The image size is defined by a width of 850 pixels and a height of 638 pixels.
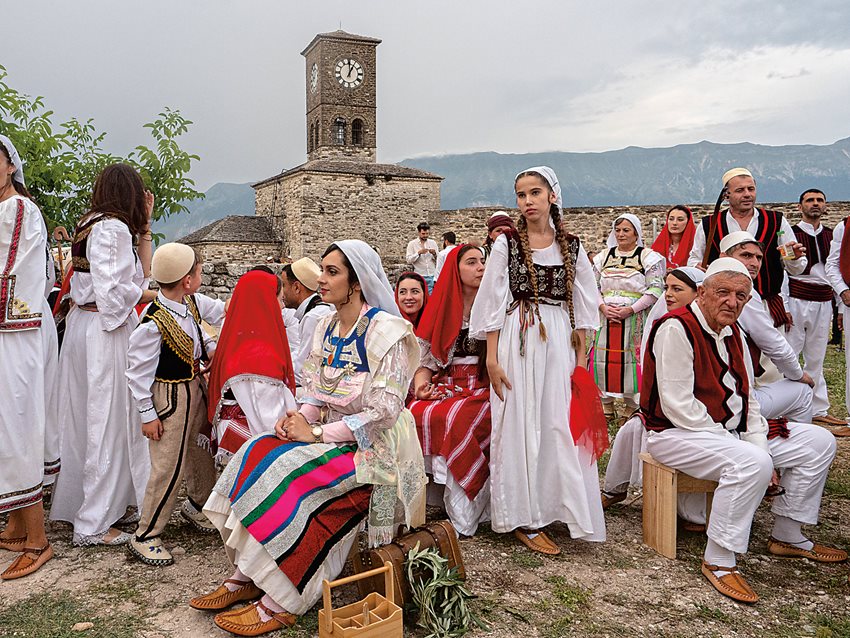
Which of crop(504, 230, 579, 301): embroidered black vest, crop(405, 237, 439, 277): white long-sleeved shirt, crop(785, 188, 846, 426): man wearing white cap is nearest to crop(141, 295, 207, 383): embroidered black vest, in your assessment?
crop(504, 230, 579, 301): embroidered black vest

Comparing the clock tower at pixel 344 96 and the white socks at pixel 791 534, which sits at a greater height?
the clock tower at pixel 344 96

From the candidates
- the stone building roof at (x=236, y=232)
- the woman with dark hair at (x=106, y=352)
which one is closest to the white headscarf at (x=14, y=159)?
the woman with dark hair at (x=106, y=352)

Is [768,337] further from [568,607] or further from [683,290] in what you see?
[568,607]

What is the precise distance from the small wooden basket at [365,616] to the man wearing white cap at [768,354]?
8.95 ft

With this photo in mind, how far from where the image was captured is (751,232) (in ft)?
17.4

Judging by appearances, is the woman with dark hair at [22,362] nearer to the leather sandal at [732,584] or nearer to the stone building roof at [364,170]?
the leather sandal at [732,584]

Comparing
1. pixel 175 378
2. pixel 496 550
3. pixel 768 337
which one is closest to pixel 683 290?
pixel 768 337

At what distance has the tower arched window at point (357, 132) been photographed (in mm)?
37219

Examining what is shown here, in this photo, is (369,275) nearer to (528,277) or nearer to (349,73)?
(528,277)

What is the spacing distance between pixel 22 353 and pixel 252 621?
196 centimetres

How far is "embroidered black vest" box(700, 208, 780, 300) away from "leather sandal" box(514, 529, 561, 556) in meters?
2.71

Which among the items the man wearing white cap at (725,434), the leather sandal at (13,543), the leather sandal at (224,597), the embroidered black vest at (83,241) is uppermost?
the embroidered black vest at (83,241)

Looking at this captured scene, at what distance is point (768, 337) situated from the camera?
4215mm

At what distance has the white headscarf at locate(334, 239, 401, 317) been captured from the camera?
10.8 feet
